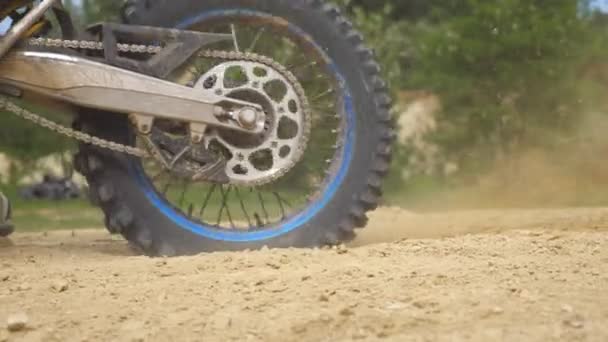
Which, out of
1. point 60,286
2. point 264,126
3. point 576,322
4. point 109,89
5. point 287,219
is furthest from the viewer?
point 287,219

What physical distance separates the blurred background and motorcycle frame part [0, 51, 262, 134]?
5.27 m

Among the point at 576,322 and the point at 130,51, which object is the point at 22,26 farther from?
the point at 576,322

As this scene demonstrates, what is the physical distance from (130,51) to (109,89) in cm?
26

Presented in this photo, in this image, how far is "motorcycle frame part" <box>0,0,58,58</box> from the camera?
15.1ft

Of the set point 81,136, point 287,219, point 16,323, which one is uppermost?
point 81,136

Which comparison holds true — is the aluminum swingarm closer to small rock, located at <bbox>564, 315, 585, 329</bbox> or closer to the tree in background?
small rock, located at <bbox>564, 315, 585, 329</bbox>

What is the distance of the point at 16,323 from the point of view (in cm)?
324

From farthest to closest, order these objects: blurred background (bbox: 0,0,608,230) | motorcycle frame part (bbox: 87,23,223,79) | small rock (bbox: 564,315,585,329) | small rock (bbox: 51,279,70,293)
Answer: blurred background (bbox: 0,0,608,230)
motorcycle frame part (bbox: 87,23,223,79)
small rock (bbox: 51,279,70,293)
small rock (bbox: 564,315,585,329)

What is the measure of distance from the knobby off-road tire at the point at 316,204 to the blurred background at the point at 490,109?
16.4 ft

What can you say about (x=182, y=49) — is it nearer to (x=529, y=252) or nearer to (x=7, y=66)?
(x=7, y=66)

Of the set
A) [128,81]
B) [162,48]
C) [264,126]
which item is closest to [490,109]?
[264,126]

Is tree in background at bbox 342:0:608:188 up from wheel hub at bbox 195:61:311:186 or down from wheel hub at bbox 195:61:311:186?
up

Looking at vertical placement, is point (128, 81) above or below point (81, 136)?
above

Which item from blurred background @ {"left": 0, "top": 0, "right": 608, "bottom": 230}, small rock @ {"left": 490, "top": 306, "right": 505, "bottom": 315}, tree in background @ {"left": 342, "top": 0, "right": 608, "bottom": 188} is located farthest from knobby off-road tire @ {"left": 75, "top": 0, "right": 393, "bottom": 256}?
tree in background @ {"left": 342, "top": 0, "right": 608, "bottom": 188}
